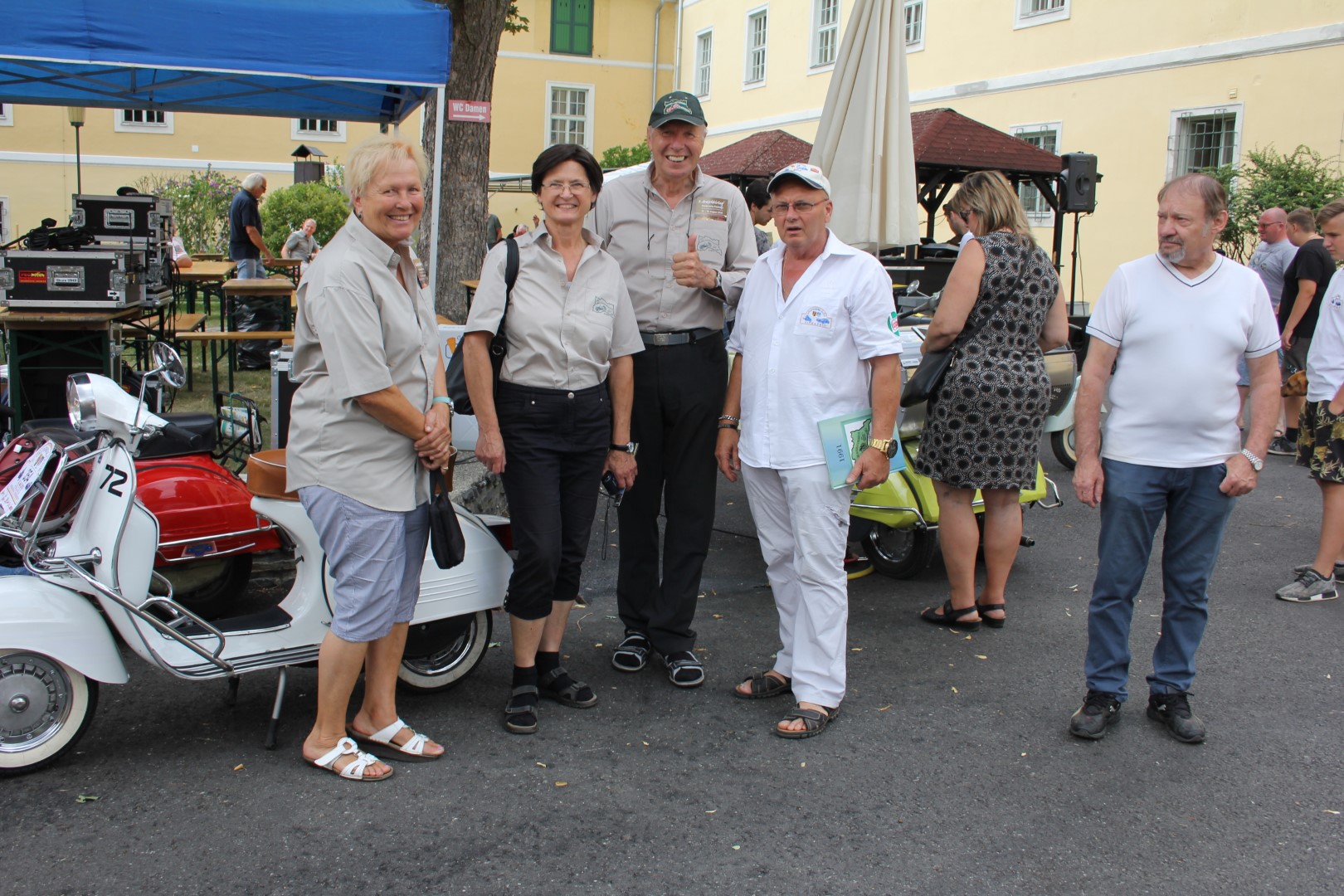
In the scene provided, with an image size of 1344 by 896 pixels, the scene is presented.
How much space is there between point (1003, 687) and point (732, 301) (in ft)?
5.78

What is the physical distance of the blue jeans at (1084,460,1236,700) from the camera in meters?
3.72

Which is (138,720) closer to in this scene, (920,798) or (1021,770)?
(920,798)

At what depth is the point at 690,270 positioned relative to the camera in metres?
3.90

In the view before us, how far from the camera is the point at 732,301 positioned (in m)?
4.11

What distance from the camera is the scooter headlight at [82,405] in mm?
3352

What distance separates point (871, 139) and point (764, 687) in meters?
3.78

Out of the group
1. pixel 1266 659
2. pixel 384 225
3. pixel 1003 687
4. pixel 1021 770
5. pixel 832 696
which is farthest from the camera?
pixel 1266 659

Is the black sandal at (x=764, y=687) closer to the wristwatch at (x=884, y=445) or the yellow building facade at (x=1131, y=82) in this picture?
the wristwatch at (x=884, y=445)

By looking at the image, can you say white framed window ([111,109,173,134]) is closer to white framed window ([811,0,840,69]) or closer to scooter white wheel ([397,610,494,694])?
white framed window ([811,0,840,69])

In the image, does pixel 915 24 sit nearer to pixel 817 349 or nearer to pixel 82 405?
pixel 817 349

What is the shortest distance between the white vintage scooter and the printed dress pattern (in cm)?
221

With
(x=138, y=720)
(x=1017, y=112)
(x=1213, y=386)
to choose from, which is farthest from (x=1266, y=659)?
(x=1017, y=112)

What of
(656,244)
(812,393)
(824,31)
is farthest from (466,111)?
(824,31)

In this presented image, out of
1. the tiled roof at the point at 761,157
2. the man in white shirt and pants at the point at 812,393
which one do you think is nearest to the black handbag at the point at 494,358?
the man in white shirt and pants at the point at 812,393
